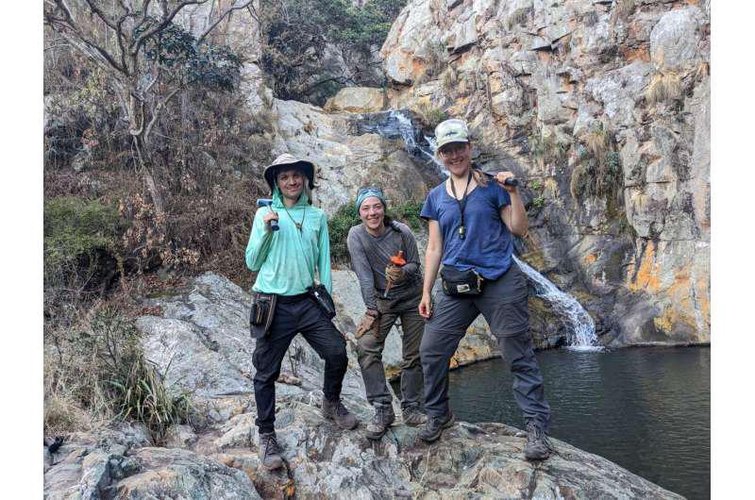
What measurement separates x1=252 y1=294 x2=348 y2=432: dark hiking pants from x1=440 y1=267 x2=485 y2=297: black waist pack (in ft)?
3.16

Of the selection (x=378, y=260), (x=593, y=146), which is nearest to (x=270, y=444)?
(x=378, y=260)

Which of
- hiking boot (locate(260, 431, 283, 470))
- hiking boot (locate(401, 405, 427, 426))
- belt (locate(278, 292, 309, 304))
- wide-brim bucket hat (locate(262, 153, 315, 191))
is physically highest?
wide-brim bucket hat (locate(262, 153, 315, 191))

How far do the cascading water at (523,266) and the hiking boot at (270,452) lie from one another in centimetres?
832

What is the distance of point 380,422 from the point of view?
4207 millimetres

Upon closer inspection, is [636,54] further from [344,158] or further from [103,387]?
[103,387]

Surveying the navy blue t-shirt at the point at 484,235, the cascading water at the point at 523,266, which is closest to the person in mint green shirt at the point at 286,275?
the navy blue t-shirt at the point at 484,235

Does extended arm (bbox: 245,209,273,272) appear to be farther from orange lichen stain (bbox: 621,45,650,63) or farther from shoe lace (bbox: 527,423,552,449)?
orange lichen stain (bbox: 621,45,650,63)

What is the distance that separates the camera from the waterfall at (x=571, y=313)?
12.0 meters

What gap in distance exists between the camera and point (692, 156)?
12445 mm

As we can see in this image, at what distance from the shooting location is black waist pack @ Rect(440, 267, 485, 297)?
145 inches

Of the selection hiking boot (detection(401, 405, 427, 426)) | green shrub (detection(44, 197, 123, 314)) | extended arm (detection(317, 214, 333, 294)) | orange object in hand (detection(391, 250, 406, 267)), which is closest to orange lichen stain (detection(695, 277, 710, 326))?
hiking boot (detection(401, 405, 427, 426))

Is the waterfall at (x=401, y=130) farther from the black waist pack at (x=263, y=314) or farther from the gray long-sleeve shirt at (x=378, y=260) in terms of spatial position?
the black waist pack at (x=263, y=314)

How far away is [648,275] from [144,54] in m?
12.5

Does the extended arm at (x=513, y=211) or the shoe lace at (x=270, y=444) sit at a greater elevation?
the extended arm at (x=513, y=211)
